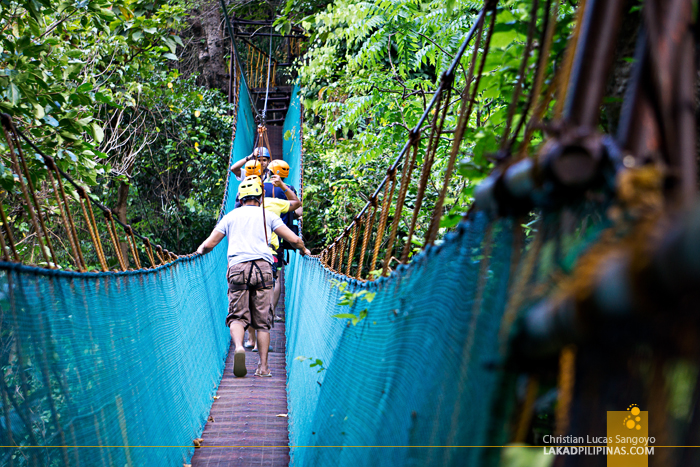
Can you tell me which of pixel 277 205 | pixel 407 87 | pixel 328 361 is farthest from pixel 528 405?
pixel 277 205

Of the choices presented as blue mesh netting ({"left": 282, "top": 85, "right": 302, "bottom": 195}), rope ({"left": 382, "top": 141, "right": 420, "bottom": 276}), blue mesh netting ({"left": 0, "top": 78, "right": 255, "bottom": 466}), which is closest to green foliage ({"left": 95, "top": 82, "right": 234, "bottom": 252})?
blue mesh netting ({"left": 282, "top": 85, "right": 302, "bottom": 195})

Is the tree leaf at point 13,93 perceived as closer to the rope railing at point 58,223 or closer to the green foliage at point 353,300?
the rope railing at point 58,223

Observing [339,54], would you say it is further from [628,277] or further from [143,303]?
[628,277]

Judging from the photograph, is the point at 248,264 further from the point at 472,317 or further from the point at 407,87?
the point at 472,317

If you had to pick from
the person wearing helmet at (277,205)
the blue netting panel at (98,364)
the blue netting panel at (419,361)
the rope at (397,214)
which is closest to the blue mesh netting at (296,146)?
the person wearing helmet at (277,205)

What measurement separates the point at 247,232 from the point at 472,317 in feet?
9.40

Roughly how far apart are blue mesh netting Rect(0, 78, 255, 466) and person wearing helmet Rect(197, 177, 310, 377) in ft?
2.51

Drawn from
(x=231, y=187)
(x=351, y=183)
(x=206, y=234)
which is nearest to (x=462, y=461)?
(x=351, y=183)

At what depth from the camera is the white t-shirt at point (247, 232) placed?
351cm

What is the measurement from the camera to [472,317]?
0.76 metres

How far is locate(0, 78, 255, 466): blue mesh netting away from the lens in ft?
3.92

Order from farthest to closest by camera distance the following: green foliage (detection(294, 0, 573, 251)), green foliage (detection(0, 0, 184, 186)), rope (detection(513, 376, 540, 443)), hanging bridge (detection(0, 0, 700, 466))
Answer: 1. green foliage (detection(0, 0, 184, 186))
2. green foliage (detection(294, 0, 573, 251))
3. rope (detection(513, 376, 540, 443))
4. hanging bridge (detection(0, 0, 700, 466))

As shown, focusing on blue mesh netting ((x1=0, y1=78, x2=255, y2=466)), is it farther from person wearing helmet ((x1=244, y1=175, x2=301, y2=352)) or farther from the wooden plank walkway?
person wearing helmet ((x1=244, y1=175, x2=301, y2=352))

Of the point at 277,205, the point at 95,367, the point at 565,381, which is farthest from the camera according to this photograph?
the point at 277,205
